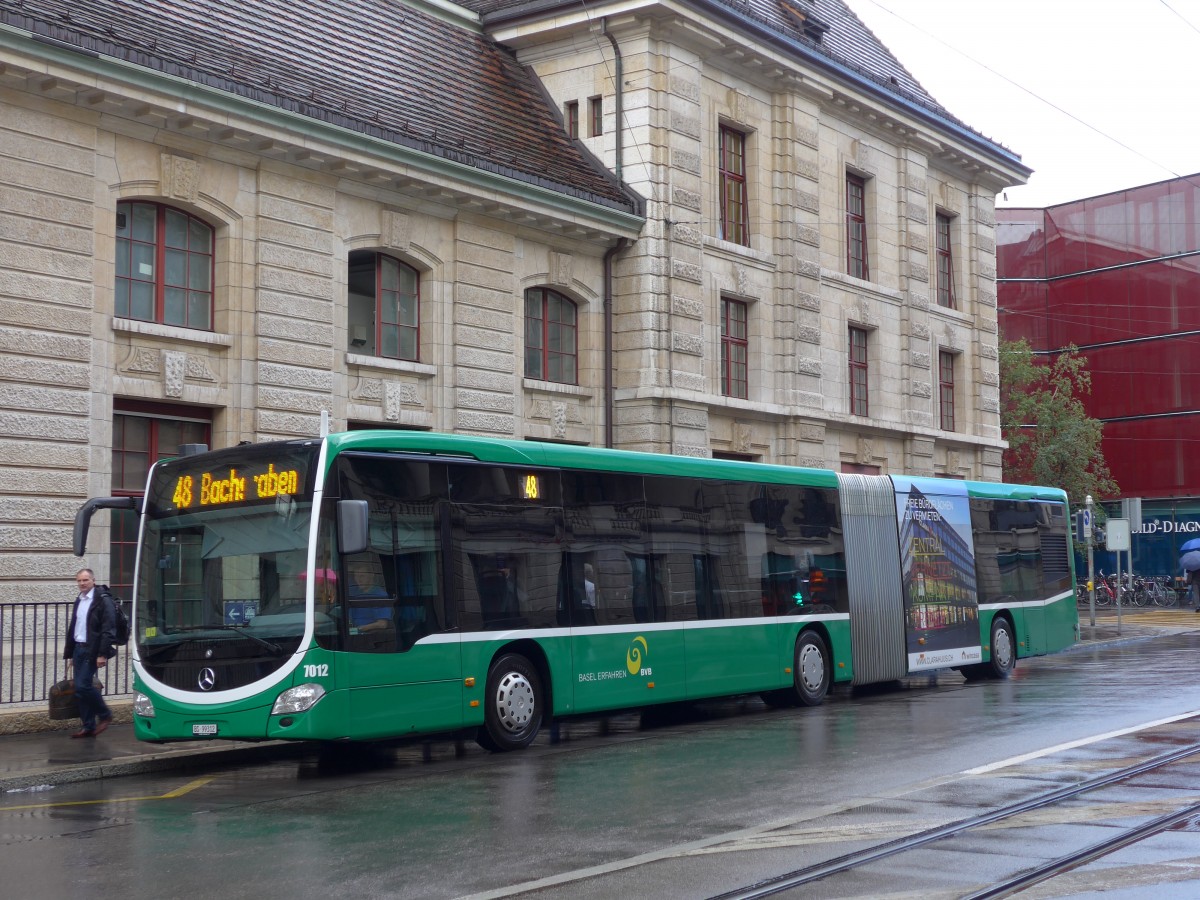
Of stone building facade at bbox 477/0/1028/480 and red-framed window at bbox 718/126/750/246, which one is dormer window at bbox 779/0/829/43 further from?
red-framed window at bbox 718/126/750/246

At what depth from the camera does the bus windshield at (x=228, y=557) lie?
508 inches

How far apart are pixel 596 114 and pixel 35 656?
15694mm

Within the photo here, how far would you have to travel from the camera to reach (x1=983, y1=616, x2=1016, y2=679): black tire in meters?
23.1

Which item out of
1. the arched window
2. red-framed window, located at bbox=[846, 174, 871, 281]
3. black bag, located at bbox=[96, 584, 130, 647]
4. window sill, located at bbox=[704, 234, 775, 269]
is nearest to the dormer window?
red-framed window, located at bbox=[846, 174, 871, 281]

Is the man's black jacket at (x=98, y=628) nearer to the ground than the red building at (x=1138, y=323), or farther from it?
nearer to the ground

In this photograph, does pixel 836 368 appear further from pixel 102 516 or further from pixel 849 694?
pixel 102 516

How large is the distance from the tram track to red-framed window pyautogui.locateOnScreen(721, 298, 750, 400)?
18.5 meters

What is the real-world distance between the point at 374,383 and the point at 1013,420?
27.7 m

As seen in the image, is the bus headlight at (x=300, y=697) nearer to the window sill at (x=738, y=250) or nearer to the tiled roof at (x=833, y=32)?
the window sill at (x=738, y=250)

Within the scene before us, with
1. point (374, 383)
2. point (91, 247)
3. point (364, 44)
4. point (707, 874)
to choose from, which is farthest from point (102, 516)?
point (707, 874)

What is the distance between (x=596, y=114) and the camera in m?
28.3

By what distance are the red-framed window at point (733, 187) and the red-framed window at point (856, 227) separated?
372 centimetres

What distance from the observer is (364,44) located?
2506cm

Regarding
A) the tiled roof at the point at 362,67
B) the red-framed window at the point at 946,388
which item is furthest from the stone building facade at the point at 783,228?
the tiled roof at the point at 362,67
